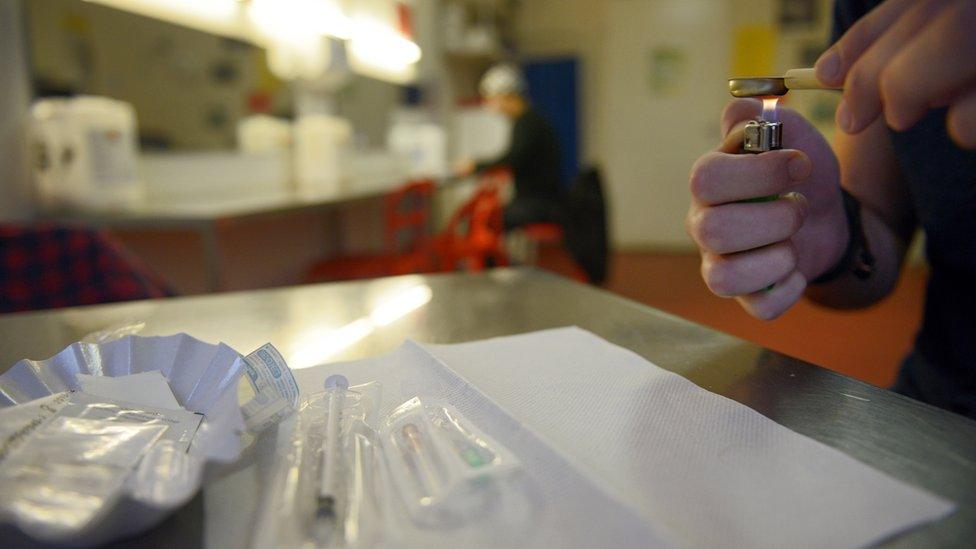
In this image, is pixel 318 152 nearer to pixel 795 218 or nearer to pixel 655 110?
pixel 795 218

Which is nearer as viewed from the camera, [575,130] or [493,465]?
[493,465]

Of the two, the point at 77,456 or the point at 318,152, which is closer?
the point at 77,456

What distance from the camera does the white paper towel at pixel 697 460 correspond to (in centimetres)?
29

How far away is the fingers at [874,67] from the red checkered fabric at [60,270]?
119cm

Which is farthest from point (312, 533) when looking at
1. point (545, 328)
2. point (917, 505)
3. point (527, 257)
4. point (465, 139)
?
point (465, 139)

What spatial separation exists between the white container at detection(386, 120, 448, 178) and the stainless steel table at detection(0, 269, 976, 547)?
2.88 meters

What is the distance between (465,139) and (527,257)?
121 cm

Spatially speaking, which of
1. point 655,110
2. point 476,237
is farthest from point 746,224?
point 655,110

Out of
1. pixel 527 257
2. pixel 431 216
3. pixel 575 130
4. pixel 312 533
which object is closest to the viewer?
pixel 312 533

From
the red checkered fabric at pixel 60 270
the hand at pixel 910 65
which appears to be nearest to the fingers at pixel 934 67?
the hand at pixel 910 65

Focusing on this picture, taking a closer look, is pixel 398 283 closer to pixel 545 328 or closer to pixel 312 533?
pixel 545 328

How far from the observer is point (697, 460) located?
349 millimetres

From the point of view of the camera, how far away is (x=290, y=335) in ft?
2.07

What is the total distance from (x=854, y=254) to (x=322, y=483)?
1.88 ft
